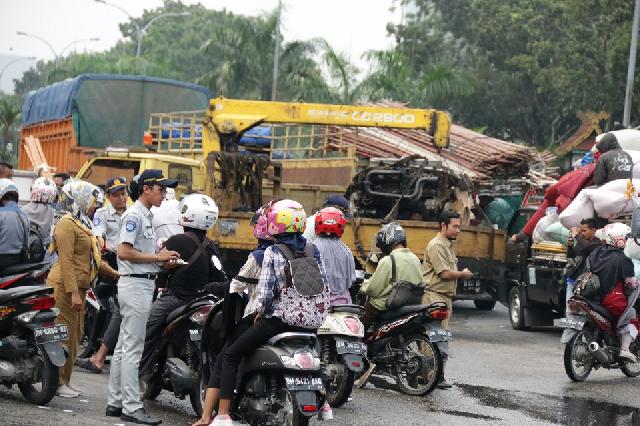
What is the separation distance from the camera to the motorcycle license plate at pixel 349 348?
1000 cm

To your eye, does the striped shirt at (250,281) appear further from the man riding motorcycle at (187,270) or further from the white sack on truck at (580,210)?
the white sack on truck at (580,210)

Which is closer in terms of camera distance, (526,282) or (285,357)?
(285,357)

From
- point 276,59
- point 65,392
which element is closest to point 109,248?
point 65,392

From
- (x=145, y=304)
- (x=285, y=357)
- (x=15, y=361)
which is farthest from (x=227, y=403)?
(x=15, y=361)

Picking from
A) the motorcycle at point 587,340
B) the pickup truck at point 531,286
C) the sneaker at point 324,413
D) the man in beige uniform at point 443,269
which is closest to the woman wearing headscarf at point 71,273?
the sneaker at point 324,413

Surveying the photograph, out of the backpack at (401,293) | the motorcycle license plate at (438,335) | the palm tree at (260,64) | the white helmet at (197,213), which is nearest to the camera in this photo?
the white helmet at (197,213)

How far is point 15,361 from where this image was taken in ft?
30.9

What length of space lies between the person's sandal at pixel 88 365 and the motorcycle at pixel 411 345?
2.37 meters

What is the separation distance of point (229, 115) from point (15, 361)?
11593mm

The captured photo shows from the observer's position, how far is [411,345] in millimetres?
11398

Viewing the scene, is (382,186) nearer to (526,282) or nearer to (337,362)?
(526,282)

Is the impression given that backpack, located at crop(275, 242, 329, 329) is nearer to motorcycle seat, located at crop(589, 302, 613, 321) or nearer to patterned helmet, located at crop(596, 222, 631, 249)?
motorcycle seat, located at crop(589, 302, 613, 321)

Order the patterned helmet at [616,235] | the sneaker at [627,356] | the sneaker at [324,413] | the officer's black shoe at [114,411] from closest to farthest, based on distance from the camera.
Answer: the sneaker at [324,413] < the officer's black shoe at [114,411] < the sneaker at [627,356] < the patterned helmet at [616,235]

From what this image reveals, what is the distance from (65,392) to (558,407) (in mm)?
4182
